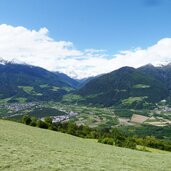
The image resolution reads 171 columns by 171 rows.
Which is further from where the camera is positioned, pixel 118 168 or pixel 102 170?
pixel 118 168

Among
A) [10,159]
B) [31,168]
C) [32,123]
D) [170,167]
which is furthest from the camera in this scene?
[32,123]

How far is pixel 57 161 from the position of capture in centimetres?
3838

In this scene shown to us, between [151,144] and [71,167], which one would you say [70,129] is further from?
[71,167]

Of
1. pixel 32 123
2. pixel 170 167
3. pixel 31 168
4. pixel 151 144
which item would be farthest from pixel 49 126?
pixel 31 168

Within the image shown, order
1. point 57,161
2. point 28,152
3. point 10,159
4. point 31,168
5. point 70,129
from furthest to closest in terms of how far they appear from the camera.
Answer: point 70,129 < point 28,152 < point 57,161 < point 10,159 < point 31,168

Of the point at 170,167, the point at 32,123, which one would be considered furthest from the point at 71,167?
the point at 32,123

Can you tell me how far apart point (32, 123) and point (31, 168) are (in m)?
94.4

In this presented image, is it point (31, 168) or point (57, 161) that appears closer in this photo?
point (31, 168)

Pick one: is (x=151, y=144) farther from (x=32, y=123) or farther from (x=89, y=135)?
(x=32, y=123)

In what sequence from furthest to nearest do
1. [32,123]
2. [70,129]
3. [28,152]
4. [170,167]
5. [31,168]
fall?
1. [70,129]
2. [32,123]
3. [170,167]
4. [28,152]
5. [31,168]

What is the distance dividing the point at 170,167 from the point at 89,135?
3324 inches

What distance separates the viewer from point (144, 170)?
40.5 meters

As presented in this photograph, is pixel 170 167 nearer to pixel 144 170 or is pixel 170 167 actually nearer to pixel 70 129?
pixel 144 170

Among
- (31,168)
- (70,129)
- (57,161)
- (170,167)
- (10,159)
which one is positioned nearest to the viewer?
(31,168)
